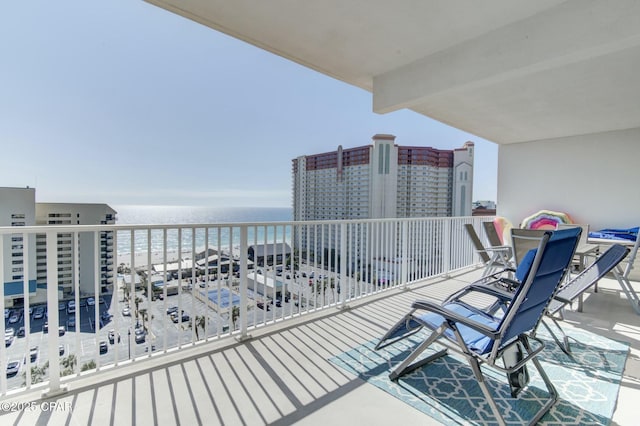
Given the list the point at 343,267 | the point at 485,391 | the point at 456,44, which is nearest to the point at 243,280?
the point at 343,267

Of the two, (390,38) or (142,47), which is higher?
(142,47)

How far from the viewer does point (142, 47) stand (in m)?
7.72

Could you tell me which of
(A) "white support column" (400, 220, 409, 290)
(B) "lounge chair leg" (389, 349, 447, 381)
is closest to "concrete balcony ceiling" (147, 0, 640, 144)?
(A) "white support column" (400, 220, 409, 290)

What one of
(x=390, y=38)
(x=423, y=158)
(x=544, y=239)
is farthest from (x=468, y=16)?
(x=423, y=158)

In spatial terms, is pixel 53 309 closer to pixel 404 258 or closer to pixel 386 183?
pixel 404 258

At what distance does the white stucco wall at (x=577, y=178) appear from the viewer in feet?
Result: 17.6

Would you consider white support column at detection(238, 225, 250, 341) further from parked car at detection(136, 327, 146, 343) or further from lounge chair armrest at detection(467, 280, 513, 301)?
lounge chair armrest at detection(467, 280, 513, 301)

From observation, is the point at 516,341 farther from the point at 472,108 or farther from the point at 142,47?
the point at 142,47

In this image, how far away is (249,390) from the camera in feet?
6.21

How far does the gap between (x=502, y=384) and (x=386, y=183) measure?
10314 mm

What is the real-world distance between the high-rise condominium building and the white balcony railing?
6625 mm

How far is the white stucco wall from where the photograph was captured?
5.38m

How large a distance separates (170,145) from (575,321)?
18.7 metres

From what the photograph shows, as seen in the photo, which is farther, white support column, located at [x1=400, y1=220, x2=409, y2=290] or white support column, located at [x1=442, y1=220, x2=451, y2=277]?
white support column, located at [x1=442, y1=220, x2=451, y2=277]
